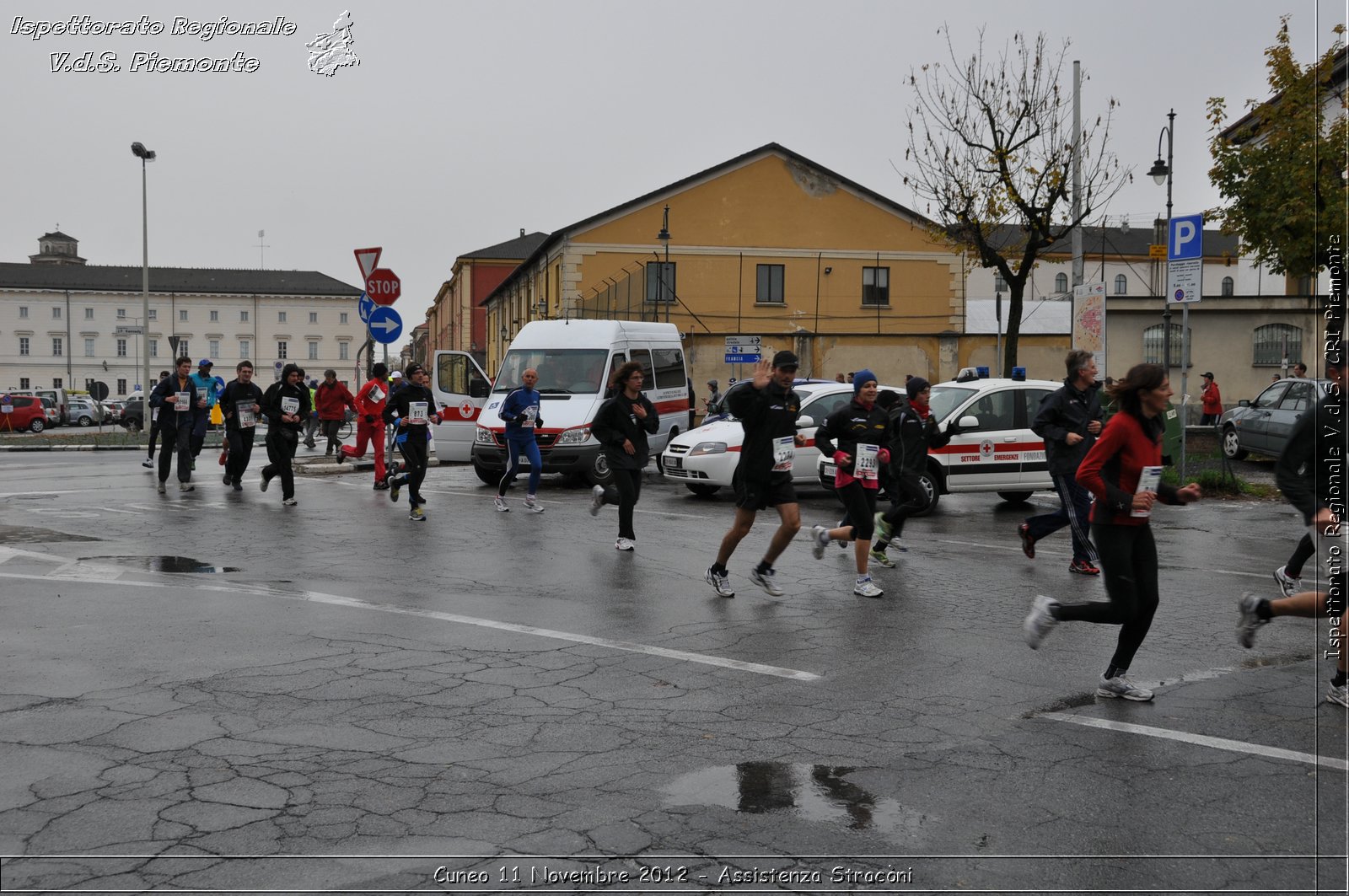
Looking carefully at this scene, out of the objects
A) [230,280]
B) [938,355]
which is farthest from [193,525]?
[230,280]

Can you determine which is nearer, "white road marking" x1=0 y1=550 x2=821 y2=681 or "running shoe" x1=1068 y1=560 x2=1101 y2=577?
"white road marking" x1=0 y1=550 x2=821 y2=681

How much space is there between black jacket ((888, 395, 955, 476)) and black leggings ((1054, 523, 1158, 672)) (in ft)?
17.3

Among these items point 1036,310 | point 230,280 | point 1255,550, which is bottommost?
point 1255,550

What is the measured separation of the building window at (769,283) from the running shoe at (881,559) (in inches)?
1498

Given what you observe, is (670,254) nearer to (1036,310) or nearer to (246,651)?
(1036,310)

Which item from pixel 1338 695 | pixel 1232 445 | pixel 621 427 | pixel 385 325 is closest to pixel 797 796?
pixel 1338 695

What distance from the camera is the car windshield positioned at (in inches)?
620

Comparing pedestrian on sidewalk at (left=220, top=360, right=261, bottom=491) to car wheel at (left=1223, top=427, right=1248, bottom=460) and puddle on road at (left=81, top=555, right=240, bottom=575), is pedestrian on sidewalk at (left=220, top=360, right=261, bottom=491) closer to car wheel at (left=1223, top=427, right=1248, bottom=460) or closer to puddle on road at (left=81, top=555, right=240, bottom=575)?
puddle on road at (left=81, top=555, right=240, bottom=575)

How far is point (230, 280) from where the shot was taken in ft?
429

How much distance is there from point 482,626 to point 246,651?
4.83 ft

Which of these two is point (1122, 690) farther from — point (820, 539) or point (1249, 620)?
point (820, 539)

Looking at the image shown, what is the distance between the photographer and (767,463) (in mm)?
9359


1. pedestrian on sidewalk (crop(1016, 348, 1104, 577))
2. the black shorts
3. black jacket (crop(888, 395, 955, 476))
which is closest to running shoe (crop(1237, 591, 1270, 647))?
the black shorts

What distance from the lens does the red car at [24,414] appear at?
47.8m
